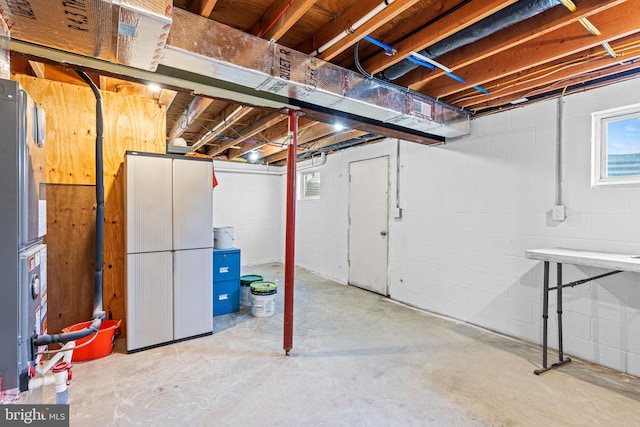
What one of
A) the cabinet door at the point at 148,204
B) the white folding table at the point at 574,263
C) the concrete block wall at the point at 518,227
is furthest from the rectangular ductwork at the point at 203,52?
the white folding table at the point at 574,263

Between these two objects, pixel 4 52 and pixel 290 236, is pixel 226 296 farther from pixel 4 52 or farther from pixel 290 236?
pixel 4 52

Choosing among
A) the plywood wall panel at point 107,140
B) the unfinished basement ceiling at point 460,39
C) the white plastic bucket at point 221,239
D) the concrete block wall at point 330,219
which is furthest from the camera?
the concrete block wall at point 330,219

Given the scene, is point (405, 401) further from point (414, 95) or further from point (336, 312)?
point (414, 95)

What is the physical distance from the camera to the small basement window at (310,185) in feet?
21.5

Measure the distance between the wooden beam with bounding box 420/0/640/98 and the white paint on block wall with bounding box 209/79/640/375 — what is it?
806 millimetres

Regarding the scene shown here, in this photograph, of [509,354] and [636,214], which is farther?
[509,354]

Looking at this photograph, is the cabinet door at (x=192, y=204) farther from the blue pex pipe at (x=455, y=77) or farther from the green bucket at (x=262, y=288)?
the blue pex pipe at (x=455, y=77)

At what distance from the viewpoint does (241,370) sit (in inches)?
96.6

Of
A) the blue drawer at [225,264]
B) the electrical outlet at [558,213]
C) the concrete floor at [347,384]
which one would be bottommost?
the concrete floor at [347,384]

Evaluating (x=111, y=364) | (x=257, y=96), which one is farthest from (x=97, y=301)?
(x=257, y=96)

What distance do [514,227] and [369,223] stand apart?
7.03ft

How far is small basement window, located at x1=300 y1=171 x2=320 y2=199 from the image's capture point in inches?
258

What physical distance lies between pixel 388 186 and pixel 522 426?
127 inches

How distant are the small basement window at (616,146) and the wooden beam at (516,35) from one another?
1110 millimetres
